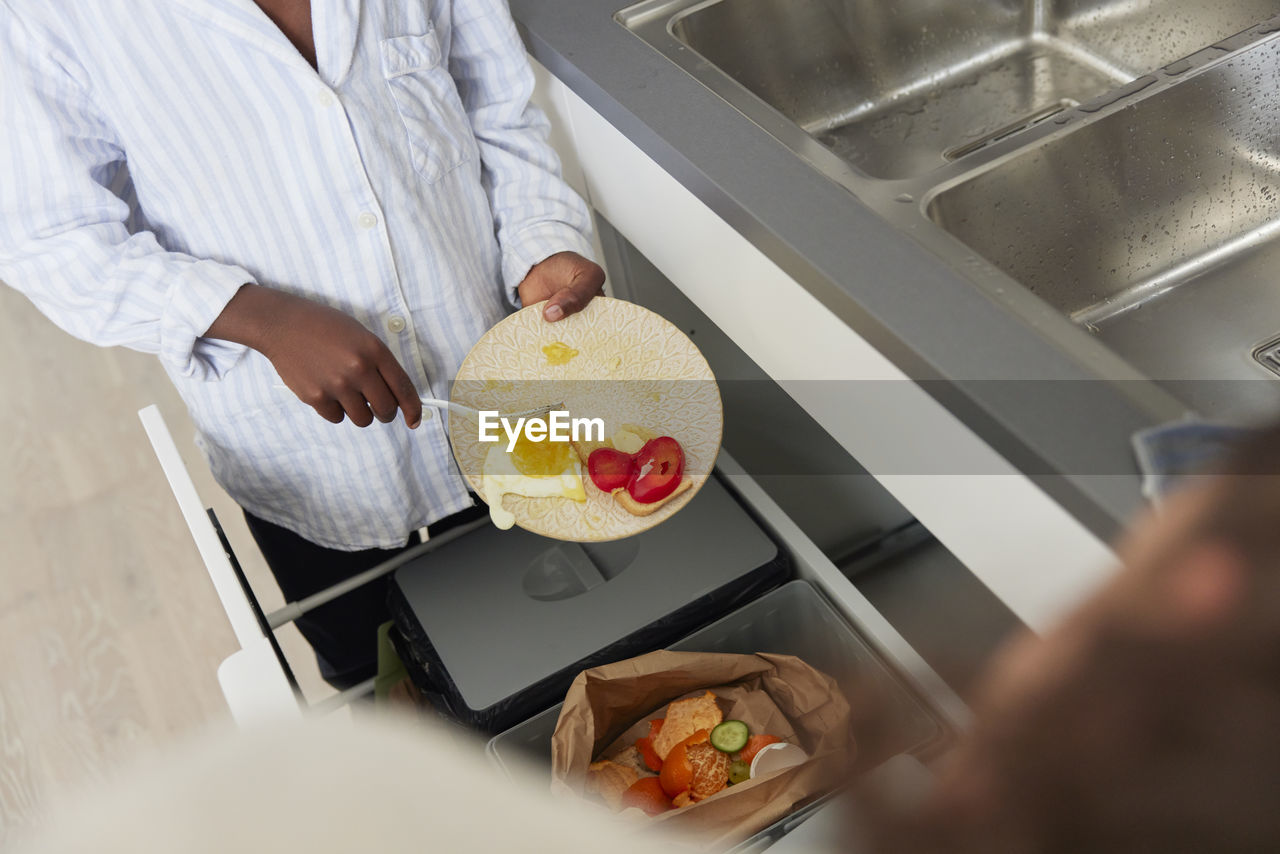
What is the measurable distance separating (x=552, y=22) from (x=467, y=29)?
0.14 meters

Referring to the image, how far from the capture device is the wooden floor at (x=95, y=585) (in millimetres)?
1695

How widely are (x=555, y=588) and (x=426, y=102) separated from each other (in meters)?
0.50

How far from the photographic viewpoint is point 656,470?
37.8 inches

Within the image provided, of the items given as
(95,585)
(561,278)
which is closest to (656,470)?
(561,278)

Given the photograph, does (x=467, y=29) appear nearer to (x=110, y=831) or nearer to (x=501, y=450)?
(x=501, y=450)

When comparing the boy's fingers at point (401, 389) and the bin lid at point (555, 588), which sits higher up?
the boy's fingers at point (401, 389)

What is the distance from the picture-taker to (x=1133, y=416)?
0.68m

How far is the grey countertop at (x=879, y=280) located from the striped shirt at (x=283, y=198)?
12 cm

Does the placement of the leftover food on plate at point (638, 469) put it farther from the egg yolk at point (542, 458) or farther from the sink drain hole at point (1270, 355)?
the sink drain hole at point (1270, 355)

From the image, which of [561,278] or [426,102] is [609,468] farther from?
[426,102]

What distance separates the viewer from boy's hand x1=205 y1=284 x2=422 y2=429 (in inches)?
36.5

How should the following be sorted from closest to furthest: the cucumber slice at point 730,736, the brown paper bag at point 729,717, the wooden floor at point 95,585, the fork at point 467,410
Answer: the brown paper bag at point 729,717 → the cucumber slice at point 730,736 → the fork at point 467,410 → the wooden floor at point 95,585

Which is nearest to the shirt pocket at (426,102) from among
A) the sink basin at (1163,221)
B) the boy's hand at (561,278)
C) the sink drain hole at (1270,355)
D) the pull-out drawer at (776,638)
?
the boy's hand at (561,278)

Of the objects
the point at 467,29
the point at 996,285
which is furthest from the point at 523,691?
the point at 467,29
